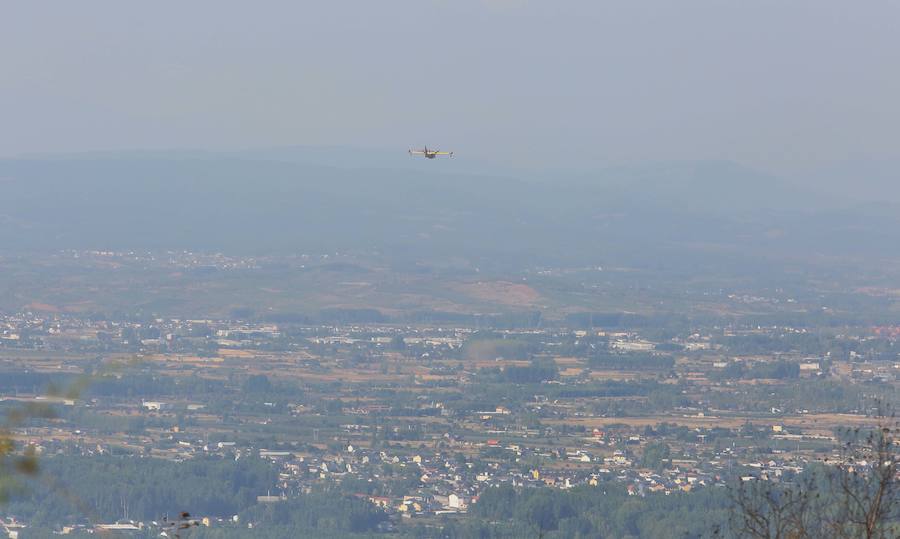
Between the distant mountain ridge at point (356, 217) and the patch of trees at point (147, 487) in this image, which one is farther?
the distant mountain ridge at point (356, 217)

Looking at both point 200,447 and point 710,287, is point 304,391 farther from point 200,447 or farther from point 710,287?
point 710,287

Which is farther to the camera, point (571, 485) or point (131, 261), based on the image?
point (131, 261)

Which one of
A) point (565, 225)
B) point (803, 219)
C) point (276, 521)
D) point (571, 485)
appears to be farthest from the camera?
point (803, 219)

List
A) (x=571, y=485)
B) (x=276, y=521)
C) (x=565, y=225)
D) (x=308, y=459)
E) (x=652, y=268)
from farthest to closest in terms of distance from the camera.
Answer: (x=565, y=225), (x=652, y=268), (x=308, y=459), (x=571, y=485), (x=276, y=521)

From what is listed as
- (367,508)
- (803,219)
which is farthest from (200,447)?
(803,219)

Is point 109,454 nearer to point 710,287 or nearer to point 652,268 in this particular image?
point 710,287

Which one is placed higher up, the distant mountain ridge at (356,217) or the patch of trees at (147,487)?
the distant mountain ridge at (356,217)

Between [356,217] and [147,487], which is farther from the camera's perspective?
[356,217]

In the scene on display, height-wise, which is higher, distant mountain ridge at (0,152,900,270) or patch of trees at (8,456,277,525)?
distant mountain ridge at (0,152,900,270)

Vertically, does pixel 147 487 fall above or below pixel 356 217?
below
